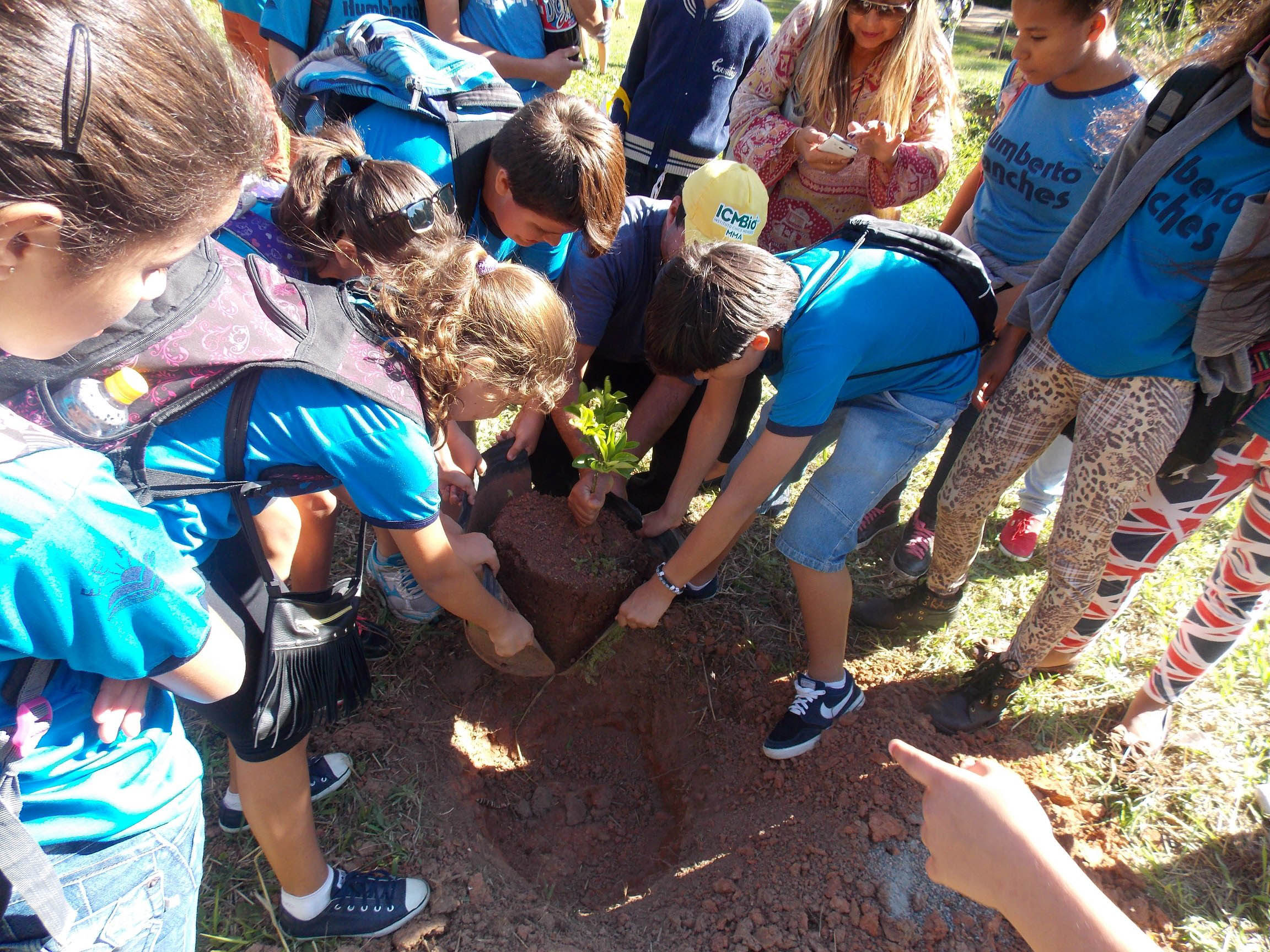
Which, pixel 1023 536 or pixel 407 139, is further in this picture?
pixel 1023 536

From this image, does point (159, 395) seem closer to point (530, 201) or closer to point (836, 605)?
point (530, 201)

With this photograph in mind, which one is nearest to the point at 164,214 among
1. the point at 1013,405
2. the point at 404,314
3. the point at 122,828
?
the point at 404,314

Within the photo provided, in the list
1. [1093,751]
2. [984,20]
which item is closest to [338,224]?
[1093,751]

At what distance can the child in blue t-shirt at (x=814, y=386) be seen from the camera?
1828 mm

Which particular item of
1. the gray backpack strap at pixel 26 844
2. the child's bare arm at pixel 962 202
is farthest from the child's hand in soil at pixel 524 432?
the child's bare arm at pixel 962 202

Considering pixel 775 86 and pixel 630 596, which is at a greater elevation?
pixel 775 86

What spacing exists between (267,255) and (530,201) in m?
0.68

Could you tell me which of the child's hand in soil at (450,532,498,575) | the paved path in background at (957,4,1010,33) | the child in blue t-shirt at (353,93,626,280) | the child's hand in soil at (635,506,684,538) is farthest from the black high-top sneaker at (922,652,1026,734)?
the paved path in background at (957,4,1010,33)

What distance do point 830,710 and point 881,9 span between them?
2105 millimetres

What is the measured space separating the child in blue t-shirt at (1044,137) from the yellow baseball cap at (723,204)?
0.78 meters

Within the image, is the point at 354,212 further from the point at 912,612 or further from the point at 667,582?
the point at 912,612

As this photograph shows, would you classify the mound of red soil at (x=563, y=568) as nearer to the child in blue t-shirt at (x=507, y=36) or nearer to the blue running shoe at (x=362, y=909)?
the blue running shoe at (x=362, y=909)

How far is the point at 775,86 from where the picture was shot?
2.56 meters

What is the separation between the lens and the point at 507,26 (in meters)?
2.96
